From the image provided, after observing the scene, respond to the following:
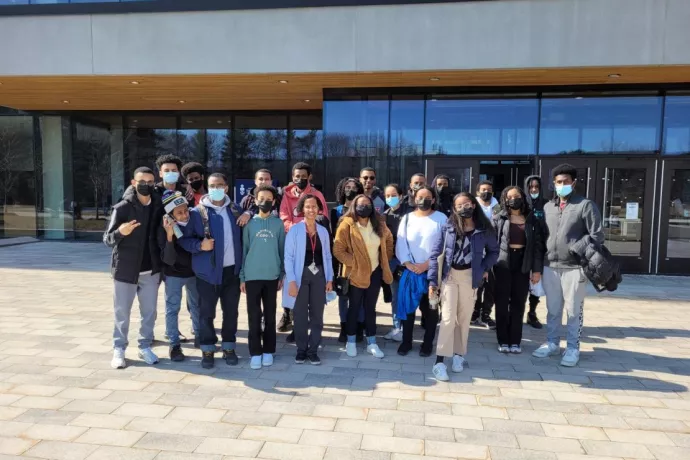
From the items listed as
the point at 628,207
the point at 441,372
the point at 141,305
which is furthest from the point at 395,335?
the point at 628,207

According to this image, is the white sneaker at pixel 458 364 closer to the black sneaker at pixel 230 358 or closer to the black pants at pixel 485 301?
the black pants at pixel 485 301

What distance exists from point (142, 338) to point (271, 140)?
10545 millimetres

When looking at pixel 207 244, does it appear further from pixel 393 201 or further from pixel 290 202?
pixel 393 201

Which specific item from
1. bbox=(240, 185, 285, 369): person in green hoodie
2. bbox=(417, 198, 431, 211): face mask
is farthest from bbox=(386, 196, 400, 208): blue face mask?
bbox=(240, 185, 285, 369): person in green hoodie

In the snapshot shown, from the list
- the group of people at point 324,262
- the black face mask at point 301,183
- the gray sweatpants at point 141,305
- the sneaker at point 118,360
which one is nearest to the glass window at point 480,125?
the group of people at point 324,262

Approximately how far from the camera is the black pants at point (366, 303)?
5043mm

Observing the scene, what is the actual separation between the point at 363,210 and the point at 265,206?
1.02m

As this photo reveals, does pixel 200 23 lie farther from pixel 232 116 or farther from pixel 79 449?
pixel 79 449

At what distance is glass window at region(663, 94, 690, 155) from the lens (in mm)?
9844

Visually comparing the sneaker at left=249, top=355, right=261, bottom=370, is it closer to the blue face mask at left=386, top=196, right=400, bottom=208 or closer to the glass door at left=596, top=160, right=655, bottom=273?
the blue face mask at left=386, top=196, right=400, bottom=208

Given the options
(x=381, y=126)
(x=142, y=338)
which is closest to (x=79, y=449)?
(x=142, y=338)

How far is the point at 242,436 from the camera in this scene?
3.35m

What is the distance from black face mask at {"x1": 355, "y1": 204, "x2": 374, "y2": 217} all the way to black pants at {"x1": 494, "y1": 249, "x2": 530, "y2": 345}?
5.33 feet

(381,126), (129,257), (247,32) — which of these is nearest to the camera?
(129,257)
